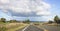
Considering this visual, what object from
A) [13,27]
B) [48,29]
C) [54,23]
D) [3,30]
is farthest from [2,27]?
[48,29]

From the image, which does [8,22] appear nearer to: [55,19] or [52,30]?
[55,19]

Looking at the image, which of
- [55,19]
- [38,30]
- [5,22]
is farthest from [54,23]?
[5,22]

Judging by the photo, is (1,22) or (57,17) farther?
(57,17)

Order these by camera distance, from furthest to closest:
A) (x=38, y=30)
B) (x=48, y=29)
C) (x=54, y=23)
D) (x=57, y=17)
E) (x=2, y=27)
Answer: (x=48, y=29)
(x=38, y=30)
(x=57, y=17)
(x=54, y=23)
(x=2, y=27)

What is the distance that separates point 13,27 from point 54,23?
3.30 meters

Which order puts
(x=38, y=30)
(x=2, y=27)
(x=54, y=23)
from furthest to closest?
1. (x=38, y=30)
2. (x=54, y=23)
3. (x=2, y=27)

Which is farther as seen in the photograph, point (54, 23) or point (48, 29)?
point (48, 29)

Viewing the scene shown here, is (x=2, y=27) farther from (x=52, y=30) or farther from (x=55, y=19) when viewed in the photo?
(x=52, y=30)

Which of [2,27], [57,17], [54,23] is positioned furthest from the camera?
[57,17]

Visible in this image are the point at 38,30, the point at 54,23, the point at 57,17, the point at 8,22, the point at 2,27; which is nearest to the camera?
the point at 2,27

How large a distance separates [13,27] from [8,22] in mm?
1564

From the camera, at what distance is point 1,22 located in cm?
1396

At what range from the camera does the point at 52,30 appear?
1938 cm

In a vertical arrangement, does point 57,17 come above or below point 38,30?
above
